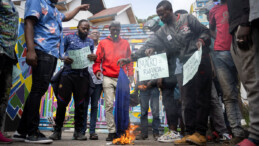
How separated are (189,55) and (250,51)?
122cm

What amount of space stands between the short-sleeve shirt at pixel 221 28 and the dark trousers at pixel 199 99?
1.65ft

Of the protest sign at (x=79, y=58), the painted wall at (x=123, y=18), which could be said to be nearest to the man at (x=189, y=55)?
the protest sign at (x=79, y=58)

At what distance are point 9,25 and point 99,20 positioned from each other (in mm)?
15121

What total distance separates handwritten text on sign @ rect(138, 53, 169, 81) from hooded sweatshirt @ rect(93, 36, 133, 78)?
565 millimetres

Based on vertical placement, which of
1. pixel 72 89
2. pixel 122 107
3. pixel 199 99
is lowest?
pixel 122 107

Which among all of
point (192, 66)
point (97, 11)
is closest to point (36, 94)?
point (192, 66)

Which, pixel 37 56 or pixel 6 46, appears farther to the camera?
pixel 37 56

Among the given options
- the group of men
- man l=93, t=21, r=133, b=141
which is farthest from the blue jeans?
the group of men

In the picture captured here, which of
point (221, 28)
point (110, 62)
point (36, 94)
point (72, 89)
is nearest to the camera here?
point (36, 94)

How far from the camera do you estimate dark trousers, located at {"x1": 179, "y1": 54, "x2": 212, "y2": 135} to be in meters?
2.60

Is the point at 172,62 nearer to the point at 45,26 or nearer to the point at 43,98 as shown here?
the point at 45,26

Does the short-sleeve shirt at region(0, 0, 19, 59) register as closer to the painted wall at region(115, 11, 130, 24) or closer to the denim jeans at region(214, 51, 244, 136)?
the denim jeans at region(214, 51, 244, 136)

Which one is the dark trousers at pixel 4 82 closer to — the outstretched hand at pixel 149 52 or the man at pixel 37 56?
the man at pixel 37 56

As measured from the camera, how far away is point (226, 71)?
9.75 feet
